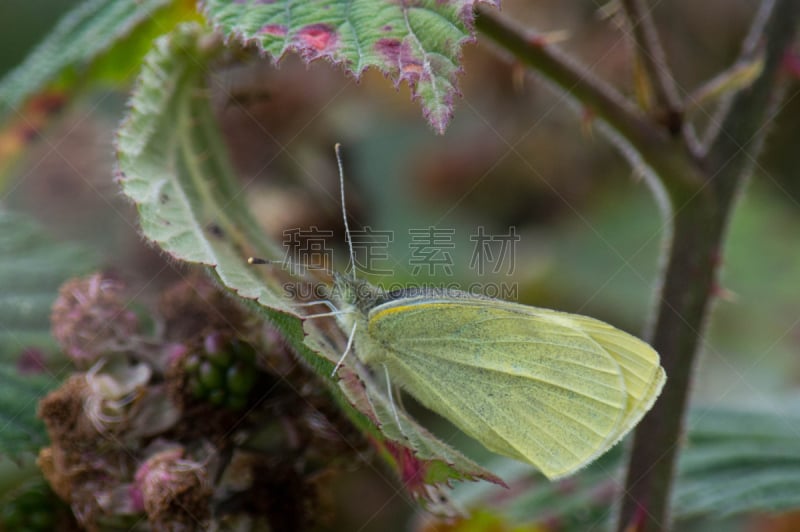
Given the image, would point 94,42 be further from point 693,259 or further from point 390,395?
point 693,259

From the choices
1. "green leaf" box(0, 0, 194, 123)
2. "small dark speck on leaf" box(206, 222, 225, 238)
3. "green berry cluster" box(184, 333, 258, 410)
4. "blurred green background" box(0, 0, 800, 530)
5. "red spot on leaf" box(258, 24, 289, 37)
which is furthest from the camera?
"blurred green background" box(0, 0, 800, 530)

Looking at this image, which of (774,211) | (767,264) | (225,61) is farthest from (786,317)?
(225,61)

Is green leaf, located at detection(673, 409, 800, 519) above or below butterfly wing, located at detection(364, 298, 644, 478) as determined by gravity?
below

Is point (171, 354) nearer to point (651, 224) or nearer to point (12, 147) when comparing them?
point (12, 147)

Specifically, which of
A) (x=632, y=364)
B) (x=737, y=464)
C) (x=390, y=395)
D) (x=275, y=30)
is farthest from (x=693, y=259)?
(x=275, y=30)

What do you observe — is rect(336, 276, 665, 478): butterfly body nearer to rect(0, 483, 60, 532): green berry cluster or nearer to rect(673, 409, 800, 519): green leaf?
rect(673, 409, 800, 519): green leaf

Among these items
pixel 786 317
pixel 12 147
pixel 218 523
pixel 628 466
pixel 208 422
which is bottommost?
pixel 786 317

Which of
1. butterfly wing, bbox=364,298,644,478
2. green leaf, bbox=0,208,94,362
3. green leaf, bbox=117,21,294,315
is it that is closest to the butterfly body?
butterfly wing, bbox=364,298,644,478
